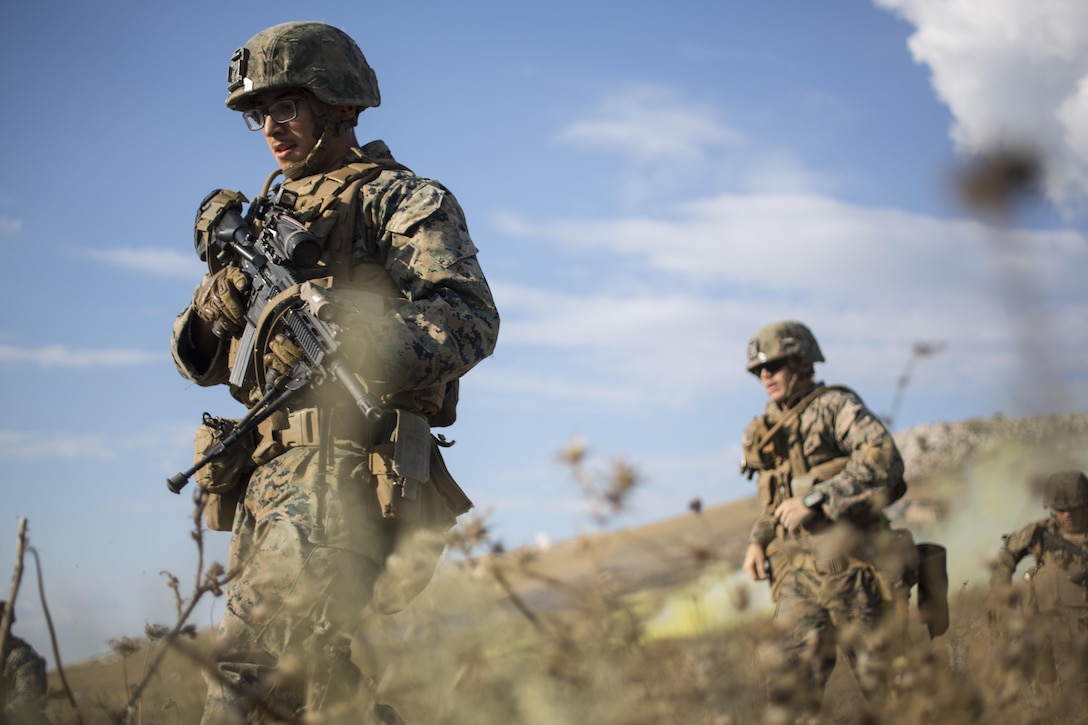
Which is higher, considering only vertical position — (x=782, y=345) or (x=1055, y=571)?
(x=782, y=345)

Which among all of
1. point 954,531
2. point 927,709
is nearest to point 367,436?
point 927,709

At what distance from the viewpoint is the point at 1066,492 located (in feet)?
25.1

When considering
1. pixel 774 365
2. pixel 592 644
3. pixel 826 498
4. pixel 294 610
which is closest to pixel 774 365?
pixel 774 365

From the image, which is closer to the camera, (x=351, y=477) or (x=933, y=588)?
(x=351, y=477)

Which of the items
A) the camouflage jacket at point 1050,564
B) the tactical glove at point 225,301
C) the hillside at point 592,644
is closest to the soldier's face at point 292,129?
the tactical glove at point 225,301

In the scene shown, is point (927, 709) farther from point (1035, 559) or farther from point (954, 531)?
point (954, 531)

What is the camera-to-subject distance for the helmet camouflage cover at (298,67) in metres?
3.83

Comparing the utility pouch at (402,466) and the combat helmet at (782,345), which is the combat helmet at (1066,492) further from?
the utility pouch at (402,466)

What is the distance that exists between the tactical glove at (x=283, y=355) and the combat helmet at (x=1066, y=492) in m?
5.93

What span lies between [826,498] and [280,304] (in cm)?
354

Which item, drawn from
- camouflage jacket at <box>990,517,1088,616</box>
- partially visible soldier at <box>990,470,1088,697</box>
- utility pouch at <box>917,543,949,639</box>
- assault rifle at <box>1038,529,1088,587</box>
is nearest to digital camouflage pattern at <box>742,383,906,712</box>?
utility pouch at <box>917,543,949,639</box>

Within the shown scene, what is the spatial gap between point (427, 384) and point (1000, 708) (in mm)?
1806

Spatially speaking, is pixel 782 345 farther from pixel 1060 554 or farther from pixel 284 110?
pixel 284 110

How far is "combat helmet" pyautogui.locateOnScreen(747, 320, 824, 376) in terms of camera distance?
22.7ft
